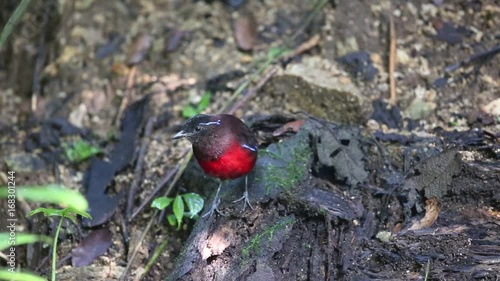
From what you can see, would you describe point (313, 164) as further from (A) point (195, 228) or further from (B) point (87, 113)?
(B) point (87, 113)

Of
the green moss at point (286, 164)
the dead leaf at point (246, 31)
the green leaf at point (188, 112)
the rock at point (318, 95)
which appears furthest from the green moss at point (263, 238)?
the dead leaf at point (246, 31)

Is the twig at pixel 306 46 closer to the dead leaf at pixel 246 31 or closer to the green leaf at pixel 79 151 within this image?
the dead leaf at pixel 246 31

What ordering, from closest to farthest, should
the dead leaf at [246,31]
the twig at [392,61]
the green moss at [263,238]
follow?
the green moss at [263,238] → the twig at [392,61] → the dead leaf at [246,31]

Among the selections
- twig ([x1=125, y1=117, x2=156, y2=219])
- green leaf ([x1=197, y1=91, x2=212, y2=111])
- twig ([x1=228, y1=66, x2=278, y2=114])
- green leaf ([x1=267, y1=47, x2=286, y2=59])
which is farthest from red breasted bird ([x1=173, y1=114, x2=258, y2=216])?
green leaf ([x1=267, y1=47, x2=286, y2=59])

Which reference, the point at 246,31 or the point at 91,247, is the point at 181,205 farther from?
the point at 246,31

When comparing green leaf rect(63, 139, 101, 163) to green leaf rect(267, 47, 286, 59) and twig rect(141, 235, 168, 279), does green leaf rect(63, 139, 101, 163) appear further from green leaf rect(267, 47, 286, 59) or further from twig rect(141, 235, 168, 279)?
green leaf rect(267, 47, 286, 59)

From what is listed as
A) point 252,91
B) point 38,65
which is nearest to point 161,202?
point 252,91
